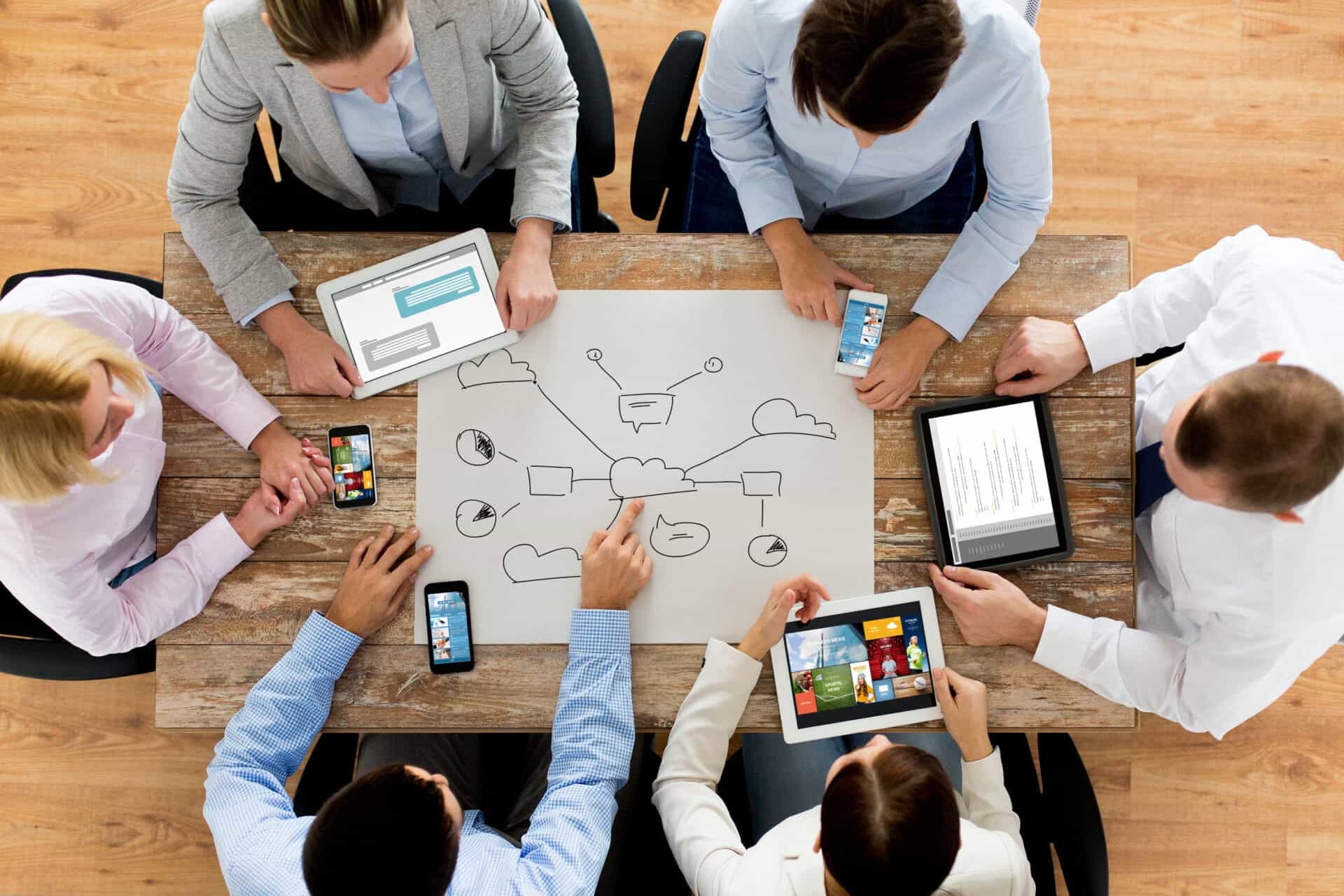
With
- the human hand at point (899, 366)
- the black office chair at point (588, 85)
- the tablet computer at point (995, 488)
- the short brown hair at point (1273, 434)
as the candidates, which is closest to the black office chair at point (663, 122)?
the black office chair at point (588, 85)

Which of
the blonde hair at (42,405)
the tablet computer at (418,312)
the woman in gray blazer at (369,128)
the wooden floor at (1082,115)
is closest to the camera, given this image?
the blonde hair at (42,405)

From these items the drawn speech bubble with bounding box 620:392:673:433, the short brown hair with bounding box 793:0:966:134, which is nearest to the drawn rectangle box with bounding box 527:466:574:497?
the drawn speech bubble with bounding box 620:392:673:433

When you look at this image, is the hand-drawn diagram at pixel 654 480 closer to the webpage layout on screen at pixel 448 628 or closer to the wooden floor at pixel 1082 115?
the webpage layout on screen at pixel 448 628

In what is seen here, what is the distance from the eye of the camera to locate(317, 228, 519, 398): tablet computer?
141 centimetres

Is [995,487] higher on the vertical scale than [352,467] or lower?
lower

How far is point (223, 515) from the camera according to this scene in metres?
1.36

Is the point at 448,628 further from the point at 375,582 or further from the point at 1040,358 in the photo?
the point at 1040,358

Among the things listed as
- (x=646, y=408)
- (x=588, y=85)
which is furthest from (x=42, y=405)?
(x=588, y=85)

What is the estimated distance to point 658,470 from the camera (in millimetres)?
1395

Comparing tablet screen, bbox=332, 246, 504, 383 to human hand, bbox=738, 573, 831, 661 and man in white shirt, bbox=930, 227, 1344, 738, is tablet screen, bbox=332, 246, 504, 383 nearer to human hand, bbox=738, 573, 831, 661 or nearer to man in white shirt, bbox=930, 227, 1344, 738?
human hand, bbox=738, 573, 831, 661

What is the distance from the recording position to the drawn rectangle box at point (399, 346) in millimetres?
1409

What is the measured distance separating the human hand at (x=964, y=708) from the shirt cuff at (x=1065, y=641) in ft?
0.37

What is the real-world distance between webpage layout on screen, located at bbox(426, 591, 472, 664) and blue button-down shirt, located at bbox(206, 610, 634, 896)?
122 millimetres

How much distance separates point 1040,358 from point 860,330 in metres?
0.28
